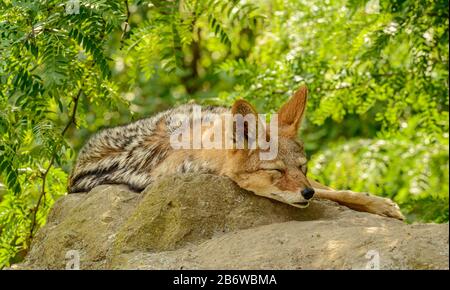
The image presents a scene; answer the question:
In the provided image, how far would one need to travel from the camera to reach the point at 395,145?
11.1 m

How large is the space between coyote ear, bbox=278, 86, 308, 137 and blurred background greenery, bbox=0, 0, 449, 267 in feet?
2.26

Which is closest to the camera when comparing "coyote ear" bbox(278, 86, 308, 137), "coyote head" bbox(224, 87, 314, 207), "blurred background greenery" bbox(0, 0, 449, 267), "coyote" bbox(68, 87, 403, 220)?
"blurred background greenery" bbox(0, 0, 449, 267)

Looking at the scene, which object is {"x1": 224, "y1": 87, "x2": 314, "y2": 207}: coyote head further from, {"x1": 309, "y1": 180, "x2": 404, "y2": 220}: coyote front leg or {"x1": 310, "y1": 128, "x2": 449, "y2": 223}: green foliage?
{"x1": 310, "y1": 128, "x2": 449, "y2": 223}: green foliage

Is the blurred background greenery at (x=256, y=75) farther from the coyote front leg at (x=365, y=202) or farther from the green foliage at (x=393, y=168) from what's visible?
the coyote front leg at (x=365, y=202)

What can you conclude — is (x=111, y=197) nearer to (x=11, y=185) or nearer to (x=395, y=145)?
(x=11, y=185)

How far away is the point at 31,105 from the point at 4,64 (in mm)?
929

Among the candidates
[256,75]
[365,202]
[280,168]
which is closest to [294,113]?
[280,168]

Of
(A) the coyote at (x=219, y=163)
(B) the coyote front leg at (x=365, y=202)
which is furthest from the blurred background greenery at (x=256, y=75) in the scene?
(B) the coyote front leg at (x=365, y=202)

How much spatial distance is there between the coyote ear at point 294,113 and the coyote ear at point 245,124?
0.41 meters

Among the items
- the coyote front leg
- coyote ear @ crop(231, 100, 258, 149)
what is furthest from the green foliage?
coyote ear @ crop(231, 100, 258, 149)

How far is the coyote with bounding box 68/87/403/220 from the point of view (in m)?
6.84

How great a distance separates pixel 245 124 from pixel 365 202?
1129 millimetres

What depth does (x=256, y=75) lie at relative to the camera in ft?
34.6

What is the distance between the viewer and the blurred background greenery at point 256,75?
21.5 feet
